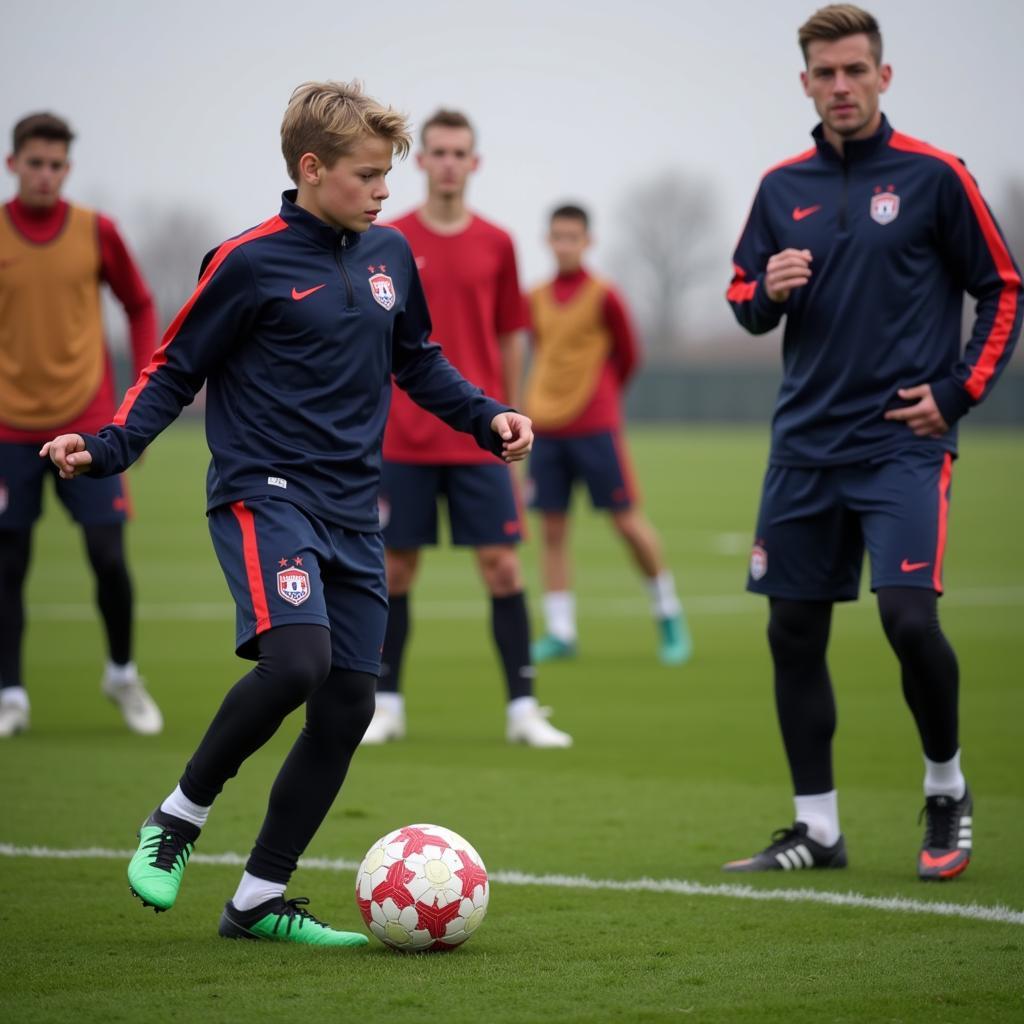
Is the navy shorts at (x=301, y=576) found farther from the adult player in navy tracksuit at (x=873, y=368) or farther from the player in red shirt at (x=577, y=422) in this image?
the player in red shirt at (x=577, y=422)

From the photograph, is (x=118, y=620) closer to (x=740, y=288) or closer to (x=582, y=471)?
(x=740, y=288)

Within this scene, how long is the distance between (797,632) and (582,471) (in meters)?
6.32

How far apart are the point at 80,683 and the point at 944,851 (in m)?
6.37

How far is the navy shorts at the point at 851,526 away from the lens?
5578 mm

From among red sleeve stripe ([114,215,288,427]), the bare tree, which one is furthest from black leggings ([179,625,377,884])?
the bare tree

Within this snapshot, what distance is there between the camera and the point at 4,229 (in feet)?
28.6

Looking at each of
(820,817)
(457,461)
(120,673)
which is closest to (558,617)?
(457,461)

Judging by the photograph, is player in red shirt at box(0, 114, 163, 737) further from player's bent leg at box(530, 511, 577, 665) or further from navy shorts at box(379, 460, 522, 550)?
player's bent leg at box(530, 511, 577, 665)

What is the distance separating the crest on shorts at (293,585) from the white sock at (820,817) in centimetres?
210

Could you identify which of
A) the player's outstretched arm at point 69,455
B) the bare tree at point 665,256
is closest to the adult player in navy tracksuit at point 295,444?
the player's outstretched arm at point 69,455

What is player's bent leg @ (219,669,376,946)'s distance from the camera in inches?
188

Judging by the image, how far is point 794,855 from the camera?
5.85 metres

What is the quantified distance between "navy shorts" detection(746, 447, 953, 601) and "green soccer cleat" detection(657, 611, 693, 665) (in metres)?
5.70

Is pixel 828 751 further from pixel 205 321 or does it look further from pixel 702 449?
pixel 702 449
